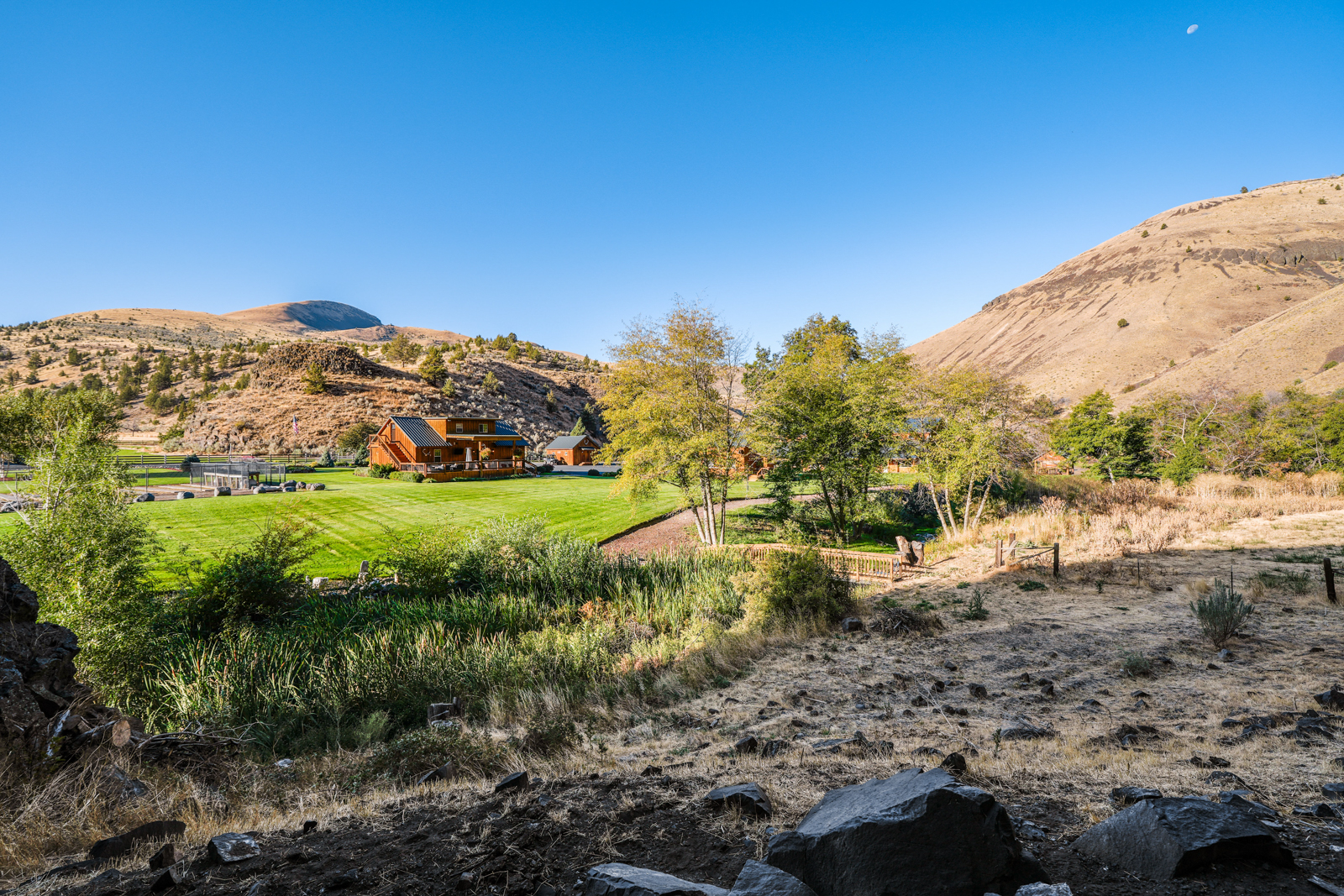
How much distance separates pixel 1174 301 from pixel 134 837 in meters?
130

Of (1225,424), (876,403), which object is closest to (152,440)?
(876,403)

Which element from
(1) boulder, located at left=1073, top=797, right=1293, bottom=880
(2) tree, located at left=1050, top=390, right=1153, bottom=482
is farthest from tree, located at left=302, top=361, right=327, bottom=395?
(1) boulder, located at left=1073, top=797, right=1293, bottom=880

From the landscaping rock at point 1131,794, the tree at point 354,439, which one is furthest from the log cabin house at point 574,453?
the landscaping rock at point 1131,794

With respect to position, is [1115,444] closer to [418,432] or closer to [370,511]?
[370,511]

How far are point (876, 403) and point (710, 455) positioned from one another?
21.6 feet

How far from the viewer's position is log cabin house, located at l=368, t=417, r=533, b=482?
45.2 meters

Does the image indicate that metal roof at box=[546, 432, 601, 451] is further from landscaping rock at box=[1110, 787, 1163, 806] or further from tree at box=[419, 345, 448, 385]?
landscaping rock at box=[1110, 787, 1163, 806]

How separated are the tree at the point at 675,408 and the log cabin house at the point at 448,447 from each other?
28.7 metres

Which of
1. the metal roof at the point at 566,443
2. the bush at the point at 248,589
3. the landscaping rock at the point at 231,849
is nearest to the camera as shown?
the landscaping rock at the point at 231,849

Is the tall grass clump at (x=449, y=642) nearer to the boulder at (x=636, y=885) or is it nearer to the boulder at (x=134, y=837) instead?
the boulder at (x=134, y=837)

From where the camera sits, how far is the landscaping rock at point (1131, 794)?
3.21 meters

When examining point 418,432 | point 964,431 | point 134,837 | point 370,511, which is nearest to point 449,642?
point 134,837

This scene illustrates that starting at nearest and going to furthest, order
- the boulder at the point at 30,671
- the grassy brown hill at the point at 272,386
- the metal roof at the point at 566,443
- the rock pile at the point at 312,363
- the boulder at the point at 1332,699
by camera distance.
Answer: the boulder at the point at 30,671
the boulder at the point at 1332,699
the grassy brown hill at the point at 272,386
the metal roof at the point at 566,443
the rock pile at the point at 312,363

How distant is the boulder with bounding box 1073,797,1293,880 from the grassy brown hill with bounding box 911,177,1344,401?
69118 millimetres
